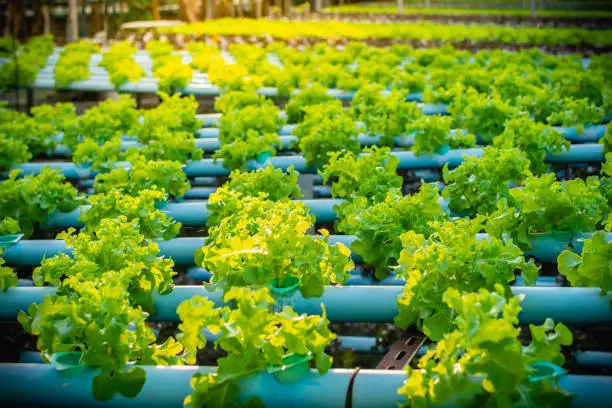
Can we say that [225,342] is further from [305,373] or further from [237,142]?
[237,142]

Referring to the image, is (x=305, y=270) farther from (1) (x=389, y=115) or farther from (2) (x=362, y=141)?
(1) (x=389, y=115)

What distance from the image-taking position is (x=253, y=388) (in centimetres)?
413

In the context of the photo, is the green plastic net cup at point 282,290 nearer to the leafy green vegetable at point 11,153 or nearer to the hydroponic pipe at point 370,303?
the hydroponic pipe at point 370,303

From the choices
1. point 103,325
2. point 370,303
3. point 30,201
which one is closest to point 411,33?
point 30,201

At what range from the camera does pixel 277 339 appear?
412 centimetres

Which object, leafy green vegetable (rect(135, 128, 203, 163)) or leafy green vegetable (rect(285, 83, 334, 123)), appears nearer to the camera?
leafy green vegetable (rect(135, 128, 203, 163))

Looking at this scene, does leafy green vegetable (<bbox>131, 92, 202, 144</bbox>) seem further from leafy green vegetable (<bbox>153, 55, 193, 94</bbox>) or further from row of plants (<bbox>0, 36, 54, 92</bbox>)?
row of plants (<bbox>0, 36, 54, 92</bbox>)

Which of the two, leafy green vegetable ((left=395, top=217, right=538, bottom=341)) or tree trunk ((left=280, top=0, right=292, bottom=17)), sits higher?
tree trunk ((left=280, top=0, right=292, bottom=17))

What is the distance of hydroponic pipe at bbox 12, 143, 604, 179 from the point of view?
8.23 m

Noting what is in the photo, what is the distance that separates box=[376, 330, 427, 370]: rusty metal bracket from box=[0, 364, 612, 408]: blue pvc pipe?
1.40ft

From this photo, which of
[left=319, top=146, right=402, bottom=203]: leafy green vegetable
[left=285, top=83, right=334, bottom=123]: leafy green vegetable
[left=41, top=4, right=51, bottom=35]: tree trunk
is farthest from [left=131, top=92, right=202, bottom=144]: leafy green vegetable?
[left=41, top=4, right=51, bottom=35]: tree trunk

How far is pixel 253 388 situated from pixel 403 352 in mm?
1079

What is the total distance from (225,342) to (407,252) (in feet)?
4.60

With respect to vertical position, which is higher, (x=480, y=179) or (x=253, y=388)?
(x=480, y=179)
